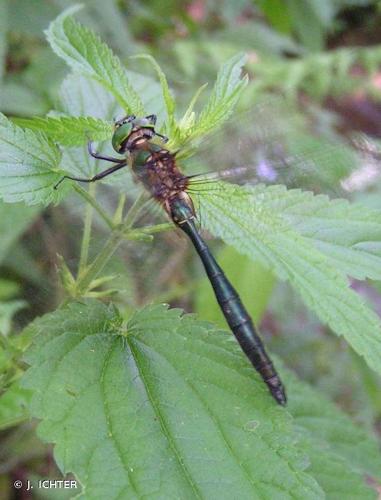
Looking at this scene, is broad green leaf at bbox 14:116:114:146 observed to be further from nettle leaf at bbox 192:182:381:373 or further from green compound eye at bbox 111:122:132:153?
nettle leaf at bbox 192:182:381:373

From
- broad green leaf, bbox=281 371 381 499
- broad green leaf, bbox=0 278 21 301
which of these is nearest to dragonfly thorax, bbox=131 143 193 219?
broad green leaf, bbox=281 371 381 499

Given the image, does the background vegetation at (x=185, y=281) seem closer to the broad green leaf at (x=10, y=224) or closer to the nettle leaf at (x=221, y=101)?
the broad green leaf at (x=10, y=224)

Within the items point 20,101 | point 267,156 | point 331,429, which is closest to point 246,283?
point 331,429

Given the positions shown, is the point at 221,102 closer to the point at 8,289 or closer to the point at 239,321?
the point at 239,321

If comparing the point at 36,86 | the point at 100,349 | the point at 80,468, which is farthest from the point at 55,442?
the point at 36,86

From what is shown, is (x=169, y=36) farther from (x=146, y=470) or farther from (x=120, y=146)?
(x=146, y=470)
